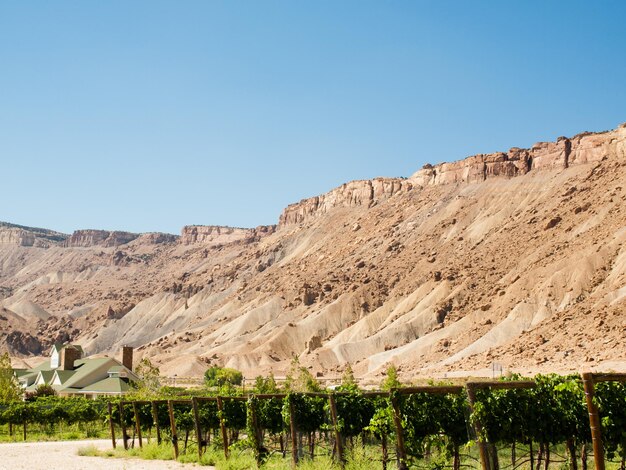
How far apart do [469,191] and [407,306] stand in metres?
43.9

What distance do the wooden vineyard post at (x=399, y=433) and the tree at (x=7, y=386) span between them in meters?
48.2

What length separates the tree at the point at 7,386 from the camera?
58688 millimetres

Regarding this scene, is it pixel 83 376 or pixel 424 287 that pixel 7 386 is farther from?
pixel 424 287

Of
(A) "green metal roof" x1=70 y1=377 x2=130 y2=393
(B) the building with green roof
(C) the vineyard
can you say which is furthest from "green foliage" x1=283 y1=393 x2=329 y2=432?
(A) "green metal roof" x1=70 y1=377 x2=130 y2=393

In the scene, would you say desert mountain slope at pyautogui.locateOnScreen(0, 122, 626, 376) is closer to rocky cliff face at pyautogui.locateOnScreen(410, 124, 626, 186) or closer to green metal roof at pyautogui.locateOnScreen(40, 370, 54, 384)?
rocky cliff face at pyautogui.locateOnScreen(410, 124, 626, 186)

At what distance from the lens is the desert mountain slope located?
83994 mm

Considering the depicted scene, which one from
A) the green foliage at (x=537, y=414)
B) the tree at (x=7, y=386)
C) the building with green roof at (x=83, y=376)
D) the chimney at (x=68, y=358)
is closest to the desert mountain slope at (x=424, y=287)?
the building with green roof at (x=83, y=376)

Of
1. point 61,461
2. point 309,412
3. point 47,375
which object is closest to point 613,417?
point 309,412

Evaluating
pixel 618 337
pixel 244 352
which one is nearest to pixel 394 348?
pixel 244 352

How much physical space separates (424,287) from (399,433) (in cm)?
9707

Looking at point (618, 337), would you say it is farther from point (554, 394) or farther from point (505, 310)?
point (554, 394)

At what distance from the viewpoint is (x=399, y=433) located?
17109 mm

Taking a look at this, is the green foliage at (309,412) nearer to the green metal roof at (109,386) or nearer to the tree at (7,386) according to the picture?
the tree at (7,386)

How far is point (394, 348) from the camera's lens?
98.4 m
